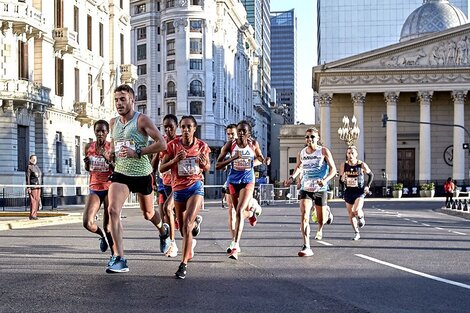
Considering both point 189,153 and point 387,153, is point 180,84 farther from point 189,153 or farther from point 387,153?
point 189,153

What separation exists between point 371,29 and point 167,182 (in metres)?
136

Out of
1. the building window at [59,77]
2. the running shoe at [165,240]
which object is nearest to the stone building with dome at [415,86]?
the building window at [59,77]

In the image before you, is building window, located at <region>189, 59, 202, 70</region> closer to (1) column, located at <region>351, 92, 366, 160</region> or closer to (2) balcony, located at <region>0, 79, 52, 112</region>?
(1) column, located at <region>351, 92, 366, 160</region>

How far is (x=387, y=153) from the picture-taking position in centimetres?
6950

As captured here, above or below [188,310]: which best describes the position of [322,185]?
above

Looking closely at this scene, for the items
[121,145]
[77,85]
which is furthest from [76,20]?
[121,145]

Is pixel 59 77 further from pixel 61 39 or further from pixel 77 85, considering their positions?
pixel 77 85

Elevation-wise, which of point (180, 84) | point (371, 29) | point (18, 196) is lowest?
point (18, 196)

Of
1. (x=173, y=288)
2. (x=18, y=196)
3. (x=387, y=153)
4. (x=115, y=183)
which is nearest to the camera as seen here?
(x=173, y=288)

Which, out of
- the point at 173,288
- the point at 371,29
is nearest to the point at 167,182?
the point at 173,288

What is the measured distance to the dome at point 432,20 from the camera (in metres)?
84.9

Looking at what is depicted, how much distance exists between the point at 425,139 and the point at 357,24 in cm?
7700

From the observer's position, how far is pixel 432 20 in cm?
8531

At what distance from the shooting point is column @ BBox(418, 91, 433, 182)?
6869cm
